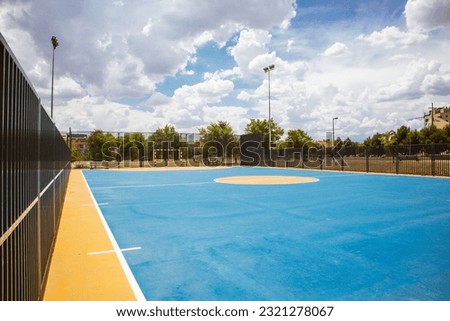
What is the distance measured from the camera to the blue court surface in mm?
4395

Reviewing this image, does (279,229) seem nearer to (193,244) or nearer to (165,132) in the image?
(193,244)

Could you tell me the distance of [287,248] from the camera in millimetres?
6223

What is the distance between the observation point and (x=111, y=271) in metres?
5.16

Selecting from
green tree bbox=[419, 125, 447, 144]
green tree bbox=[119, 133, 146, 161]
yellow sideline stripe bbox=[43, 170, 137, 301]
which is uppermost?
green tree bbox=[419, 125, 447, 144]

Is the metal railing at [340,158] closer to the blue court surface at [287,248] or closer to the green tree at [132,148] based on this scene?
the green tree at [132,148]

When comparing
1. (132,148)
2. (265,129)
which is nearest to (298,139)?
(265,129)

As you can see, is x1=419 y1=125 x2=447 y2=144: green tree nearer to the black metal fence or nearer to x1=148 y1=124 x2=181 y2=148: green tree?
x1=148 y1=124 x2=181 y2=148: green tree

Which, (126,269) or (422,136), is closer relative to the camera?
(126,269)

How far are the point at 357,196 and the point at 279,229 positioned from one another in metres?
6.89

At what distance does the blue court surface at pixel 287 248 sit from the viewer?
439 centimetres

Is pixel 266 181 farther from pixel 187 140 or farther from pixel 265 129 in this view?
pixel 265 129

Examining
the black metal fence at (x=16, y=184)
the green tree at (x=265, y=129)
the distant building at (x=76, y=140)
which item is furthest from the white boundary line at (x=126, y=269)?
the green tree at (x=265, y=129)

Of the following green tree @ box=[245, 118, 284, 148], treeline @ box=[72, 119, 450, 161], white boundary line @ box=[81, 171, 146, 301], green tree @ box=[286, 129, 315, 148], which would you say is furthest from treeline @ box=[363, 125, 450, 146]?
white boundary line @ box=[81, 171, 146, 301]

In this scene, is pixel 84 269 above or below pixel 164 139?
below
